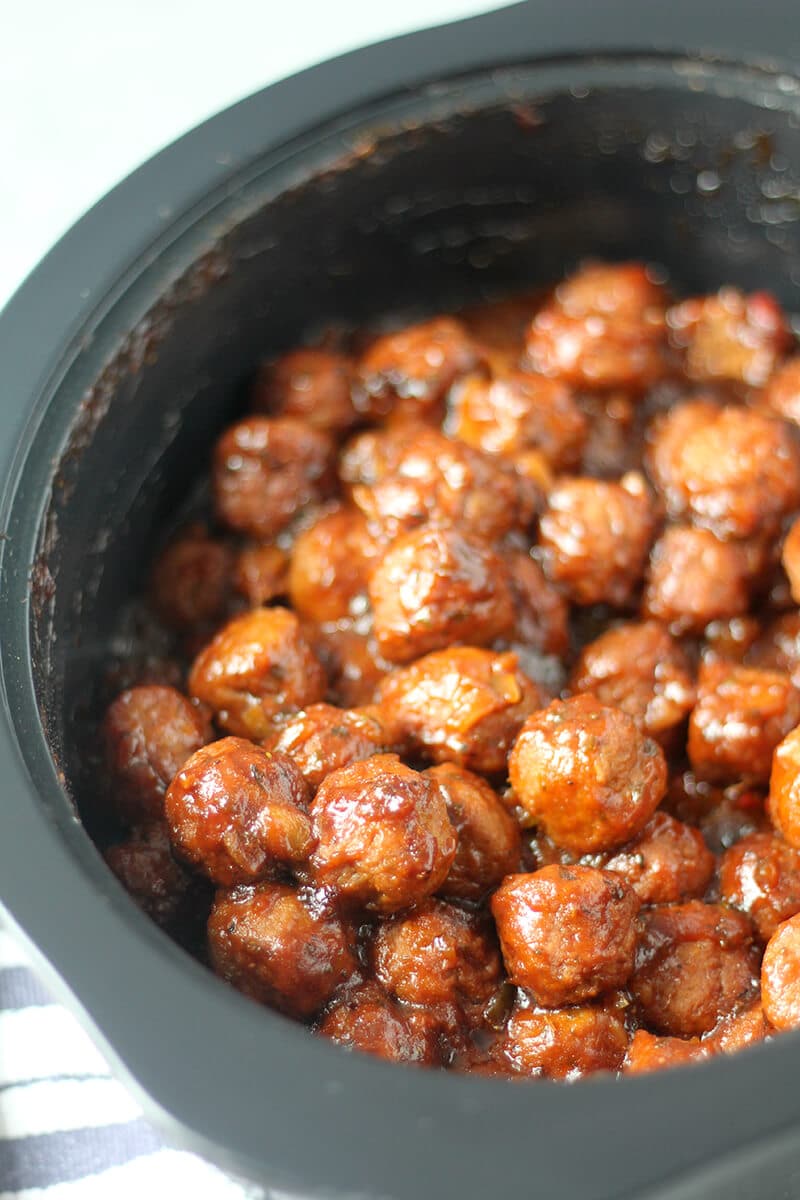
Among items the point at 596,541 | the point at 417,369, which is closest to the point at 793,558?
the point at 596,541

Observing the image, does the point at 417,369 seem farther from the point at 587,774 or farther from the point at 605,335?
the point at 587,774

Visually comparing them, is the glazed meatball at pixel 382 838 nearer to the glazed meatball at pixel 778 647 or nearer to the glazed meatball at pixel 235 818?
the glazed meatball at pixel 235 818

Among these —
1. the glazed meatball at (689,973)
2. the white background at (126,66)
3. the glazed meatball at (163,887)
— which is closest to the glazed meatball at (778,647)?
the glazed meatball at (689,973)

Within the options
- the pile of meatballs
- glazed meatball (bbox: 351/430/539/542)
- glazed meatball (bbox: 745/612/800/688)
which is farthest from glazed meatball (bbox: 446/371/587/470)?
glazed meatball (bbox: 745/612/800/688)

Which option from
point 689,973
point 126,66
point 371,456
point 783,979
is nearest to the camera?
point 783,979

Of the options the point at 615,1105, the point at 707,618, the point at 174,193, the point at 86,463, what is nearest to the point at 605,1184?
the point at 615,1105

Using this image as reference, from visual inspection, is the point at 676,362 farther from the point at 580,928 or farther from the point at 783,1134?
the point at 783,1134
